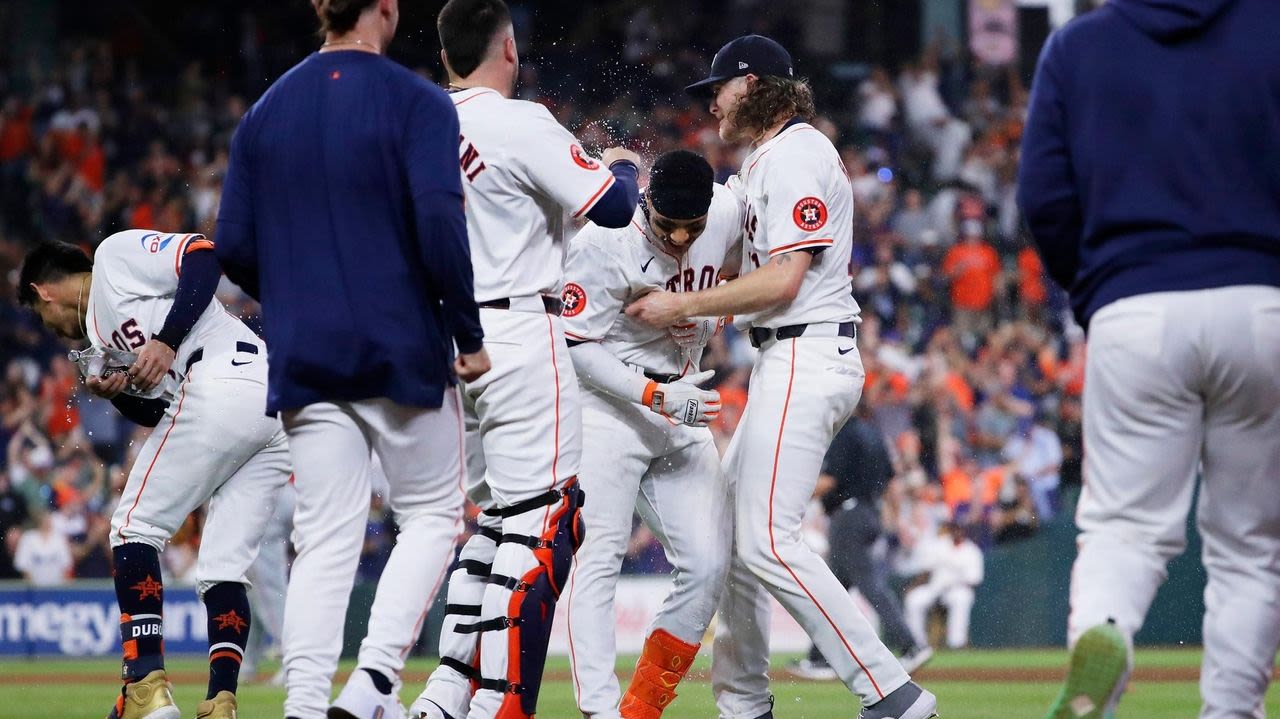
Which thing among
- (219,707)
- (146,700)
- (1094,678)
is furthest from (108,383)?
(1094,678)

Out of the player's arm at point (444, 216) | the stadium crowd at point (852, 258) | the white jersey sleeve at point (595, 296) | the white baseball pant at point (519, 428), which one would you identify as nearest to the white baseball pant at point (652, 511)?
the white jersey sleeve at point (595, 296)

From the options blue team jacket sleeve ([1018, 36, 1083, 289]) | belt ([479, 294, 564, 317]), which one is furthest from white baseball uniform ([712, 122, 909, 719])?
blue team jacket sleeve ([1018, 36, 1083, 289])

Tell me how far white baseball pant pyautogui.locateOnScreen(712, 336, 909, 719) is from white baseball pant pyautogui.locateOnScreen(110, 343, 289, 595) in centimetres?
207

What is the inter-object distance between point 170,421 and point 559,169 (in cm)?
234

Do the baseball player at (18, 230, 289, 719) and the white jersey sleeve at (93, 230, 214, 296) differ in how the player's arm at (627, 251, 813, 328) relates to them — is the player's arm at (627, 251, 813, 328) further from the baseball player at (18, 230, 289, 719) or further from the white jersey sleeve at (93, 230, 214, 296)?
the white jersey sleeve at (93, 230, 214, 296)

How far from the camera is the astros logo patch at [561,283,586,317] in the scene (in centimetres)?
596

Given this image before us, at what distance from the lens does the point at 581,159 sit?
5.12m

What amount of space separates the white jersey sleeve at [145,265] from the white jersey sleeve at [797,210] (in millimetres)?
2482

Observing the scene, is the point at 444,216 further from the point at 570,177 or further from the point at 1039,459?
the point at 1039,459

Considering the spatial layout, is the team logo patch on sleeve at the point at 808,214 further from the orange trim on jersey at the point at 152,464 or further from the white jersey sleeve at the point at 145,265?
the orange trim on jersey at the point at 152,464

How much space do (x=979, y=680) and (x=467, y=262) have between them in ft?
23.1

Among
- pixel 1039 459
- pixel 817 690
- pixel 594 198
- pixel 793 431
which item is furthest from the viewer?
pixel 1039 459

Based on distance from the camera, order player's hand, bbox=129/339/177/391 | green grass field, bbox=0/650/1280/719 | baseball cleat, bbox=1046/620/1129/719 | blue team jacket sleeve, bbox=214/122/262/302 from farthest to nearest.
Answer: green grass field, bbox=0/650/1280/719, player's hand, bbox=129/339/177/391, blue team jacket sleeve, bbox=214/122/262/302, baseball cleat, bbox=1046/620/1129/719

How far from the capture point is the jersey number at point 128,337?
638cm
